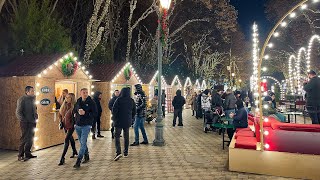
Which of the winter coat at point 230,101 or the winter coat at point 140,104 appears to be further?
the winter coat at point 230,101

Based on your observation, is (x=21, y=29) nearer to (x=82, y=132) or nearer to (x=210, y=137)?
(x=82, y=132)

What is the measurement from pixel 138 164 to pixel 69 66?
A: 14.6ft

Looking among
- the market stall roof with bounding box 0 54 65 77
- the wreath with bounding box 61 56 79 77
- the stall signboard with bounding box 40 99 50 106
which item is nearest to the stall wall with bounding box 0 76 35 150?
the market stall roof with bounding box 0 54 65 77

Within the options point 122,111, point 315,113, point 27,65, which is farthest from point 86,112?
point 315,113

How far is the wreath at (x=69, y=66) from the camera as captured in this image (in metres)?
9.31

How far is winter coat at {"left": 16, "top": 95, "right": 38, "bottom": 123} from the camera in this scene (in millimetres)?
7289

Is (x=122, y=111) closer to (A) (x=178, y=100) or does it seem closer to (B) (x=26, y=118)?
(B) (x=26, y=118)

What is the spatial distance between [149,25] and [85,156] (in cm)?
1899

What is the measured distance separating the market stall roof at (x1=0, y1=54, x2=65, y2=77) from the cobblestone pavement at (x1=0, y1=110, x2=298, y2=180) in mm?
2304

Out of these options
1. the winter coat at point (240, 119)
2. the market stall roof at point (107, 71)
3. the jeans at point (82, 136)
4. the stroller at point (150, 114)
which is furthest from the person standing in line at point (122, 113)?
the stroller at point (150, 114)

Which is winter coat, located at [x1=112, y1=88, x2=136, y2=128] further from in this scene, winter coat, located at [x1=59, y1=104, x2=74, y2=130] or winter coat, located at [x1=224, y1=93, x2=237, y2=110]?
winter coat, located at [x1=224, y1=93, x2=237, y2=110]

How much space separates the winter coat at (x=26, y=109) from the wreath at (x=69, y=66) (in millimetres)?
2108

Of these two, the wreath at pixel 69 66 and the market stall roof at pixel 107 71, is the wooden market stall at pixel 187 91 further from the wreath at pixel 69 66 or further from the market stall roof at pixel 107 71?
the wreath at pixel 69 66

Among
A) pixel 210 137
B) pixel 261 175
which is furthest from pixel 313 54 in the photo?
pixel 261 175
